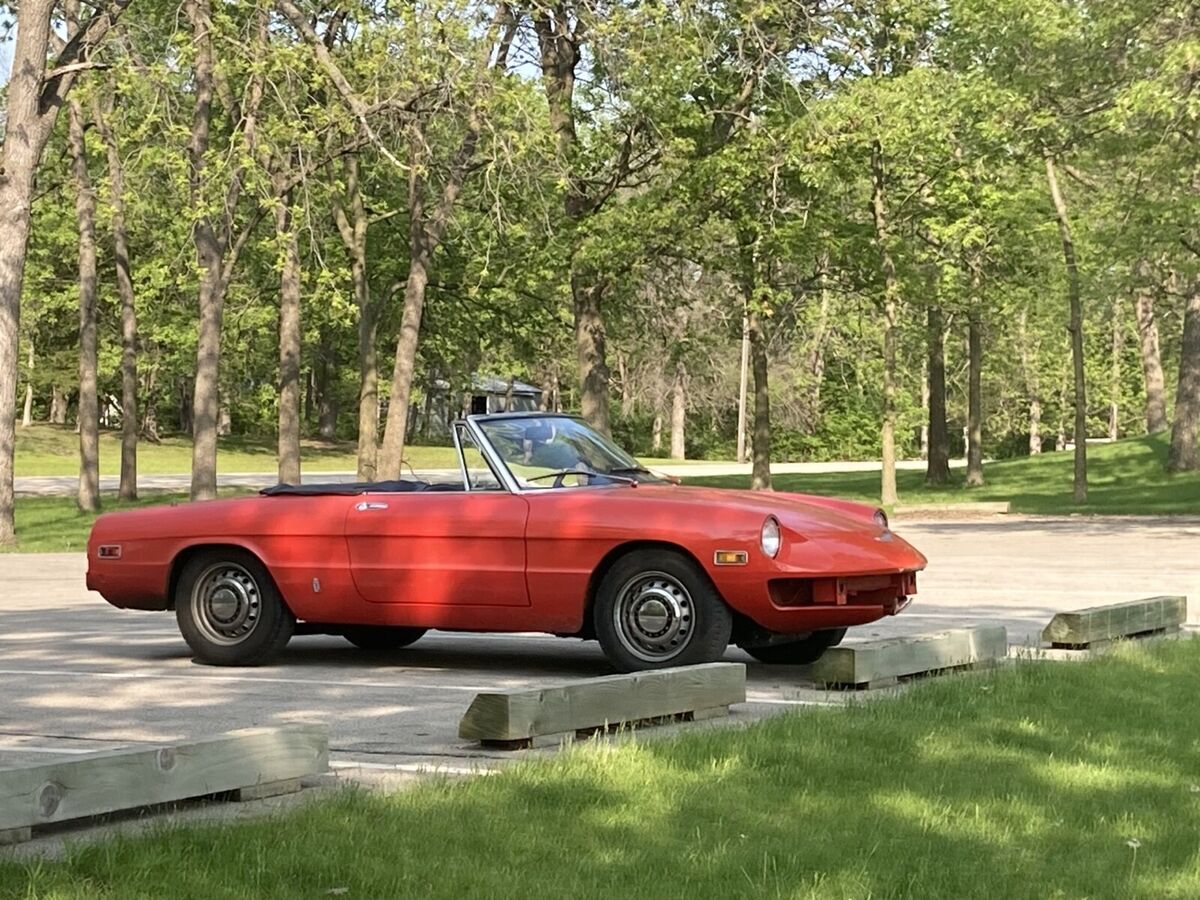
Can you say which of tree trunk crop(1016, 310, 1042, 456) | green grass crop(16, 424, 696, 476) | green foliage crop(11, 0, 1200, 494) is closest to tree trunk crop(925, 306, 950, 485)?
green foliage crop(11, 0, 1200, 494)

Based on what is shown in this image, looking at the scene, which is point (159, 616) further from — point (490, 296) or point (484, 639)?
point (490, 296)

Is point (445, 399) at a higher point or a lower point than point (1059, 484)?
higher

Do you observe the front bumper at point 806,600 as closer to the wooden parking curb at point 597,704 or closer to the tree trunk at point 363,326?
the wooden parking curb at point 597,704

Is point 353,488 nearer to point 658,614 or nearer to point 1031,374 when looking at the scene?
point 658,614

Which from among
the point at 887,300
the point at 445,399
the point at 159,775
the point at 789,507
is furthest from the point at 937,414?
the point at 159,775

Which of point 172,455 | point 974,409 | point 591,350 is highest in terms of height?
point 591,350

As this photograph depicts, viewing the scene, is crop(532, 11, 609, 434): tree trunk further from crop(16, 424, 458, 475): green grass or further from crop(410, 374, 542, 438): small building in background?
crop(16, 424, 458, 475): green grass

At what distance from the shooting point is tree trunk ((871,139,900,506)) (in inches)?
1348

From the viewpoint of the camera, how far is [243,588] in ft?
36.2

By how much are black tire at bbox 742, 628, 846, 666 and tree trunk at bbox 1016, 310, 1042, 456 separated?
65631 mm

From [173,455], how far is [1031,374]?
40.7m

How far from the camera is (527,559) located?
32.9 ft

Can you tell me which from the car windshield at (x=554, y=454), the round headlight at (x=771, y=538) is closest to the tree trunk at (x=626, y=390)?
the car windshield at (x=554, y=454)

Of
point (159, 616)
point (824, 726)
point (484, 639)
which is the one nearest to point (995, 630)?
point (824, 726)
